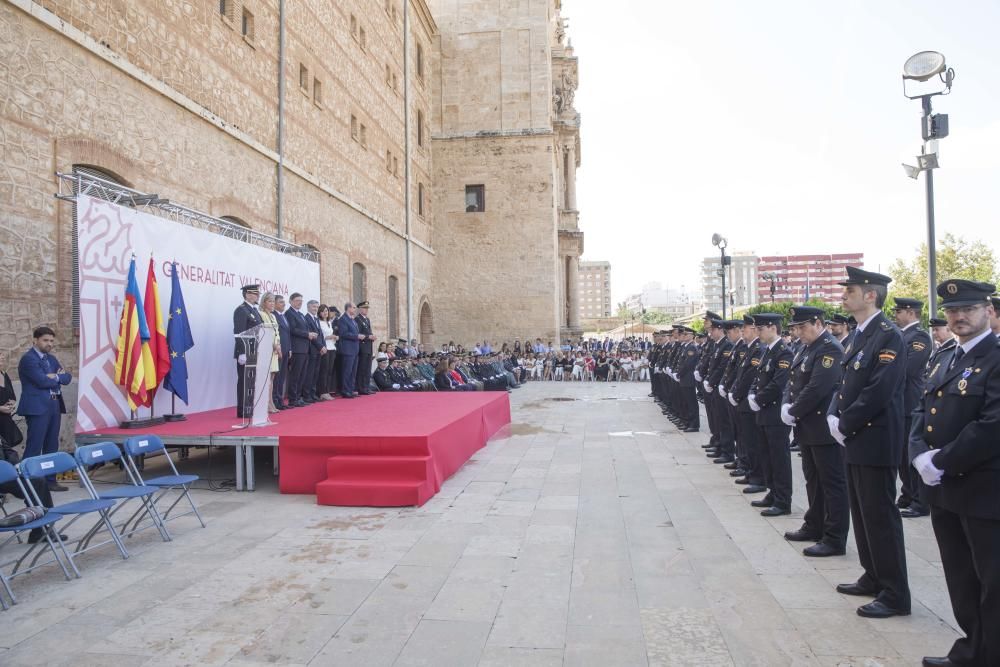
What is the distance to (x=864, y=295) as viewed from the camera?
4.08 metres

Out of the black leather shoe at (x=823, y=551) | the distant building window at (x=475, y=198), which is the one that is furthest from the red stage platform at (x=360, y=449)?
the distant building window at (x=475, y=198)

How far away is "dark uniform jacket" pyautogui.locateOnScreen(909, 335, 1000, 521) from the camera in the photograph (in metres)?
2.80

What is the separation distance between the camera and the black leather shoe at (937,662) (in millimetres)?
2979

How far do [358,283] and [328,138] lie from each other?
4316 mm

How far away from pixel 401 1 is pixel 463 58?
17.0 feet

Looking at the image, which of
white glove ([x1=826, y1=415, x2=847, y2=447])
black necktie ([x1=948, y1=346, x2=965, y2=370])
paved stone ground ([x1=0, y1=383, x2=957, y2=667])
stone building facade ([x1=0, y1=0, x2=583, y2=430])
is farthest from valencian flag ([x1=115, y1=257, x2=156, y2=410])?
black necktie ([x1=948, y1=346, x2=965, y2=370])

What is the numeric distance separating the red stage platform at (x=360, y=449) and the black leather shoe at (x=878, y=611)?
12.5ft

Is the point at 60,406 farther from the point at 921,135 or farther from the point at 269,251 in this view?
the point at 921,135

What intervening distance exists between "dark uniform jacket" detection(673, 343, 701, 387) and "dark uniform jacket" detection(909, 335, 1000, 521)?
296 inches

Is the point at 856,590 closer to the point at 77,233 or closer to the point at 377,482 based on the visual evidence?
the point at 377,482

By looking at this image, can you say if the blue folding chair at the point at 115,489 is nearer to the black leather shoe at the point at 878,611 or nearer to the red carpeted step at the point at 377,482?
the red carpeted step at the point at 377,482

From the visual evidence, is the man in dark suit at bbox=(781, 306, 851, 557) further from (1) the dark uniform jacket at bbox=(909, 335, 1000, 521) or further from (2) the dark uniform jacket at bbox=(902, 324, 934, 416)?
(2) the dark uniform jacket at bbox=(902, 324, 934, 416)

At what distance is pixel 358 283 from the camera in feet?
62.4

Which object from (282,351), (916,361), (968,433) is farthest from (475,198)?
(968,433)
